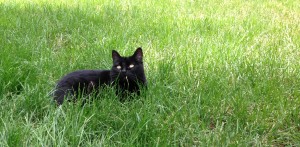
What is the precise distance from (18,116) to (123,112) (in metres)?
0.82

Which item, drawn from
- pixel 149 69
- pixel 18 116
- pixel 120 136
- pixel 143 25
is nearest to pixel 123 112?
pixel 120 136

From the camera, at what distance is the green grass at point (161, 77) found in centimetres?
259

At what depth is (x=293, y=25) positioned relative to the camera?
632cm

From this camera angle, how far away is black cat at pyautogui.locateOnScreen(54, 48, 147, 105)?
354cm

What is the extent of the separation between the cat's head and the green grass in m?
0.18

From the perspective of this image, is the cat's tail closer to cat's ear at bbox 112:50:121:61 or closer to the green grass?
the green grass

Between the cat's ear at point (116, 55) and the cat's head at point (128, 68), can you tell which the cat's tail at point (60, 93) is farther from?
the cat's ear at point (116, 55)

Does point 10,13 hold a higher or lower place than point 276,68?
higher

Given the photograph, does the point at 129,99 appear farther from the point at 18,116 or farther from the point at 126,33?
the point at 126,33

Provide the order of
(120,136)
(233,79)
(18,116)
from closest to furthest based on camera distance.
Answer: (120,136), (18,116), (233,79)

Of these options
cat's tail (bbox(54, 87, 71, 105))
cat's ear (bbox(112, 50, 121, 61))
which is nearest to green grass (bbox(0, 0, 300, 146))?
cat's tail (bbox(54, 87, 71, 105))

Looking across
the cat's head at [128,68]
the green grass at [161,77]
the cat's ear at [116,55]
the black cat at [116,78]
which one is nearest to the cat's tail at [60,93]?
the black cat at [116,78]

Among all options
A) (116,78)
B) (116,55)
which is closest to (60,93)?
(116,78)

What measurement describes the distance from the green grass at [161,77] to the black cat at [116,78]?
194 millimetres
